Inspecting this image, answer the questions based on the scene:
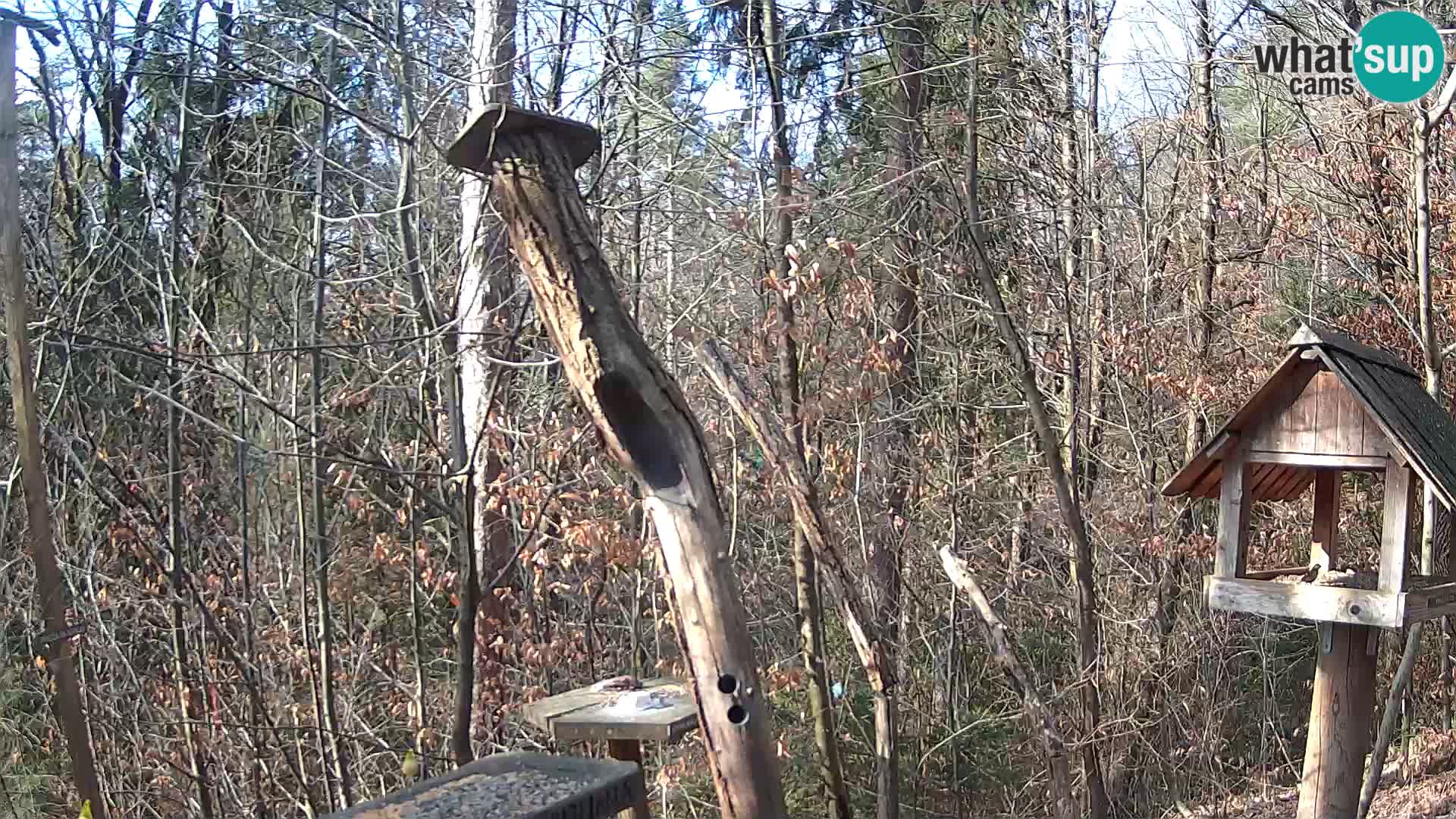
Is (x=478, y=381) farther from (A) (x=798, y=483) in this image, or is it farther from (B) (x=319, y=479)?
(A) (x=798, y=483)

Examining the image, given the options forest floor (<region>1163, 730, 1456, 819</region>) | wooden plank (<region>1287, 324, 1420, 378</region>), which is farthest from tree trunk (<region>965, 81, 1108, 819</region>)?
wooden plank (<region>1287, 324, 1420, 378</region>)

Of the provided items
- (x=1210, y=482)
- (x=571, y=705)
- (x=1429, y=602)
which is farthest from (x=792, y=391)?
(x=1429, y=602)

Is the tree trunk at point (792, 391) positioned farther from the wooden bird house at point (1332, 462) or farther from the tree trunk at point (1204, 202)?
the tree trunk at point (1204, 202)

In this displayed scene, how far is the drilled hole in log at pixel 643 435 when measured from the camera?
2.91 m

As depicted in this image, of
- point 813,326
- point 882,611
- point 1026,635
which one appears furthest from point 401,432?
point 1026,635

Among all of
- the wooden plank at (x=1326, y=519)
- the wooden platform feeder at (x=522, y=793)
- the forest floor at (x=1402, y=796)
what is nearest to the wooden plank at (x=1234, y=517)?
the wooden plank at (x=1326, y=519)

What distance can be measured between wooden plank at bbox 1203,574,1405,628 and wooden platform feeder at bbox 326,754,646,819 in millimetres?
1968

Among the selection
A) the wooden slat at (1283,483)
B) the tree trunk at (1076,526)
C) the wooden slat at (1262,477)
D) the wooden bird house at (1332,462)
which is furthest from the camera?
the tree trunk at (1076,526)

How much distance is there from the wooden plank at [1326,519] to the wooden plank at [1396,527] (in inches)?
13.6

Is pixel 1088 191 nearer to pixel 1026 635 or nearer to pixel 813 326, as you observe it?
pixel 813 326

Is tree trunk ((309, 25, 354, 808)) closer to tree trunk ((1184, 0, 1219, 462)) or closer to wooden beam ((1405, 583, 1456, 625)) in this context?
wooden beam ((1405, 583, 1456, 625))

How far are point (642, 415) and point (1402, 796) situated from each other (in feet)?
20.2

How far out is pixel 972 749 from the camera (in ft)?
24.0

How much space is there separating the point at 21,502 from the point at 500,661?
2518 mm
